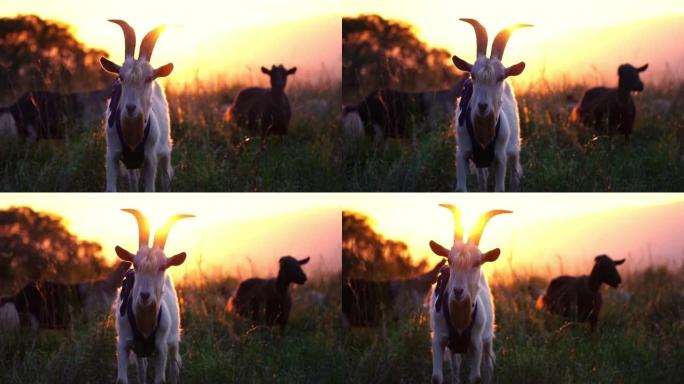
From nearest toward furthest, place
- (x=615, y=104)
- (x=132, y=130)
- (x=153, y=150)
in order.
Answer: (x=132, y=130) → (x=153, y=150) → (x=615, y=104)

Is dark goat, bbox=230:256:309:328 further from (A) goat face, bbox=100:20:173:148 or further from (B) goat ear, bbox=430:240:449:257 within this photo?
(A) goat face, bbox=100:20:173:148

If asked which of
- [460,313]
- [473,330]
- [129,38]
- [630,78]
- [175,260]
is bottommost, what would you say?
[473,330]

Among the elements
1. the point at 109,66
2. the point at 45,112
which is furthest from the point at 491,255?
the point at 45,112

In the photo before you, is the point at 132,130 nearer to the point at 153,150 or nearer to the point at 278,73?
the point at 153,150

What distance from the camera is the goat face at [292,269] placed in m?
10.3

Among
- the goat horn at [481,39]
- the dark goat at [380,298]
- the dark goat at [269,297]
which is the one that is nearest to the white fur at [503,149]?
the goat horn at [481,39]

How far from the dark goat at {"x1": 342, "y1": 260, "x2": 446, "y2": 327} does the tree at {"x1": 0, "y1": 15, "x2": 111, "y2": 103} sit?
2.16m

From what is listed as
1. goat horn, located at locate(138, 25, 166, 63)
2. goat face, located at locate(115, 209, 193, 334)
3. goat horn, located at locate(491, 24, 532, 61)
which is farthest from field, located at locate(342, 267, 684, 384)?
goat horn, located at locate(138, 25, 166, 63)

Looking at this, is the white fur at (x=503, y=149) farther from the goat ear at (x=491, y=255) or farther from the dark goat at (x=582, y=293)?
the dark goat at (x=582, y=293)

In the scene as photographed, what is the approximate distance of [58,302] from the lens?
10305mm

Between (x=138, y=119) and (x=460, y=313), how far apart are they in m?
2.37

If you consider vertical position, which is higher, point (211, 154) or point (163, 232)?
point (211, 154)

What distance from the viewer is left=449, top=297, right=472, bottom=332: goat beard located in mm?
9664

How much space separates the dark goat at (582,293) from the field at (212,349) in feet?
4.70
